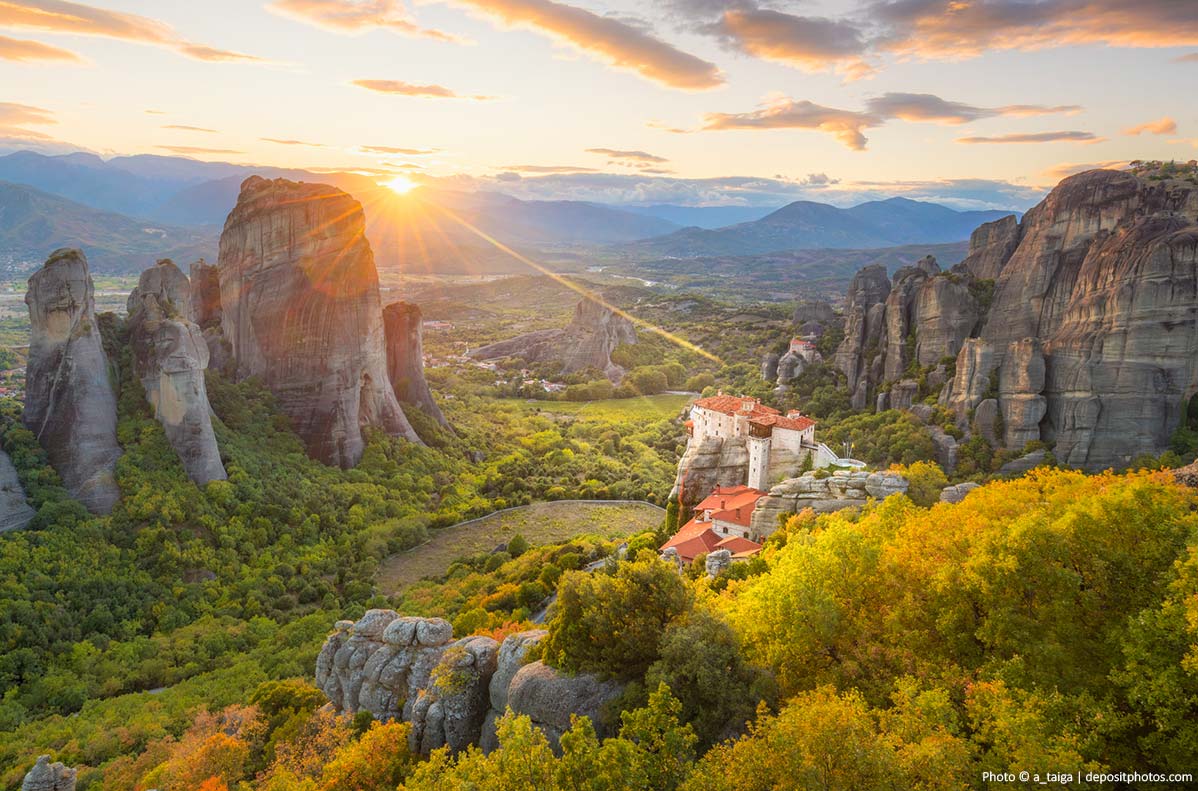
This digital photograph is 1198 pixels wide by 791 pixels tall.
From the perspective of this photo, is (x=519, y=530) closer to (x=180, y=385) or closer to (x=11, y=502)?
(x=180, y=385)

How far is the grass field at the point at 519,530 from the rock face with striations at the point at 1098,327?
97.9 ft

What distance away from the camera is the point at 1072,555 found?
1566 cm

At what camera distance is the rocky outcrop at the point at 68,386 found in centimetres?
3950

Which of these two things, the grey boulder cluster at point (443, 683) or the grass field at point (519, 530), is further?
the grass field at point (519, 530)

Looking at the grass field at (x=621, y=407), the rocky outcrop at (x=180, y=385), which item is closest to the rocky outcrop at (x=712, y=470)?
the rocky outcrop at (x=180, y=385)

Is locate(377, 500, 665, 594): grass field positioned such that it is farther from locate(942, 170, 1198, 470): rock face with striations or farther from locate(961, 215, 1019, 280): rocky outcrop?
locate(961, 215, 1019, 280): rocky outcrop

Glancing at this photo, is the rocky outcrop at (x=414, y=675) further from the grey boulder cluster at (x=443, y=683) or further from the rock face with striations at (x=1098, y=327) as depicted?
the rock face with striations at (x=1098, y=327)

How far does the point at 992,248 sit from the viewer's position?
69625 millimetres

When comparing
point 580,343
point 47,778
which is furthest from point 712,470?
point 580,343

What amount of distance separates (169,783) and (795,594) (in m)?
22.4

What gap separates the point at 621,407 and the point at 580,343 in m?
29.0

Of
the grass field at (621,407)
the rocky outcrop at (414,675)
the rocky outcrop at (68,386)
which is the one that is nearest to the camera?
the rocky outcrop at (414,675)

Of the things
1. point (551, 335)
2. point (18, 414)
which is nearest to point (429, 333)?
point (551, 335)

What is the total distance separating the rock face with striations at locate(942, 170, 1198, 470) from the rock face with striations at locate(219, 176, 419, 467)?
5283 centimetres
